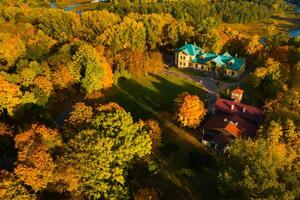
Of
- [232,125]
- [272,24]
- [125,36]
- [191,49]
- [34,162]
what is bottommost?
[272,24]

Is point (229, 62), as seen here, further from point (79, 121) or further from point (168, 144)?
point (79, 121)

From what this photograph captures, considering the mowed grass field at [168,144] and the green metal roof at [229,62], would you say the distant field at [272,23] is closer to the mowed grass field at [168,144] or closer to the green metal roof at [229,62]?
the green metal roof at [229,62]

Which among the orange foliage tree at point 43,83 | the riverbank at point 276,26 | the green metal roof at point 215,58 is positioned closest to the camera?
the orange foliage tree at point 43,83

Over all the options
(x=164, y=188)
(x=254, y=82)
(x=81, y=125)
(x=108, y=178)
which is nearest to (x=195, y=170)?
(x=164, y=188)

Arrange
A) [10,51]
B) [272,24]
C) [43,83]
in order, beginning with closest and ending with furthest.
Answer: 1. [43,83]
2. [10,51]
3. [272,24]

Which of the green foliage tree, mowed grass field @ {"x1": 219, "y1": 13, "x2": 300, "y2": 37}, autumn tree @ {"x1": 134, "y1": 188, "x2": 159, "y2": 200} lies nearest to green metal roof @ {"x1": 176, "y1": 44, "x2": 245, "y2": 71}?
the green foliage tree

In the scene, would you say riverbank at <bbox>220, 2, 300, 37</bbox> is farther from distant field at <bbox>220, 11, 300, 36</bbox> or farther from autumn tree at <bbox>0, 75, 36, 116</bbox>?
autumn tree at <bbox>0, 75, 36, 116</bbox>

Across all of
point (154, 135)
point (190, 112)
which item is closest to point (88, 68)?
point (154, 135)

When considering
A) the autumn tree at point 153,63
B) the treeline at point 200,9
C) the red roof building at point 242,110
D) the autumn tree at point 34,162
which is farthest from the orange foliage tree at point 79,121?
the treeline at point 200,9
